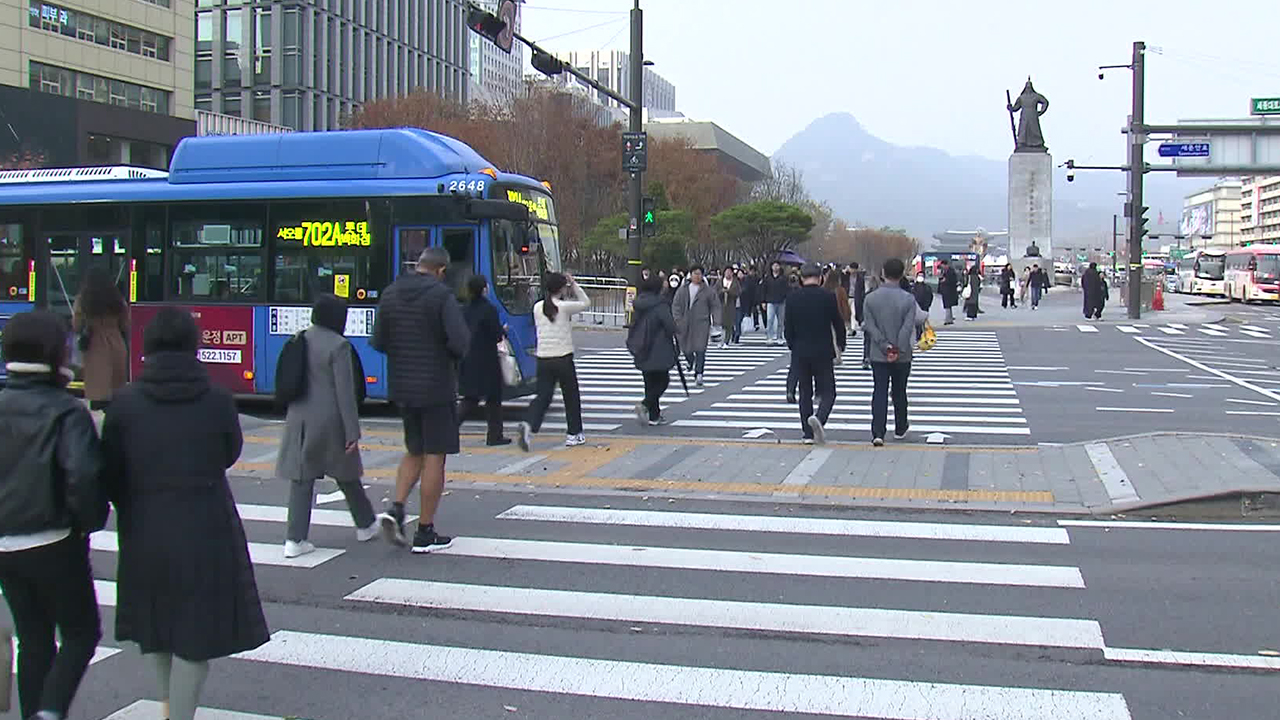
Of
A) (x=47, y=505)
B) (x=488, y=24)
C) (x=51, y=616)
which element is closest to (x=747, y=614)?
(x=51, y=616)

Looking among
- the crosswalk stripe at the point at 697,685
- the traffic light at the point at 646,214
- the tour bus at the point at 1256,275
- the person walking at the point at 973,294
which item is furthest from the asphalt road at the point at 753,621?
the tour bus at the point at 1256,275

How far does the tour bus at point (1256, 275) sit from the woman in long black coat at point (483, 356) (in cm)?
5181

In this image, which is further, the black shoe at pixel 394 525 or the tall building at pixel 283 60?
the tall building at pixel 283 60

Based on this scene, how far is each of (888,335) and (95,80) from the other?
1816 inches

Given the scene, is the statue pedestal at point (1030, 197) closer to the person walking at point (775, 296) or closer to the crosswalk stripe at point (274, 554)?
the person walking at point (775, 296)

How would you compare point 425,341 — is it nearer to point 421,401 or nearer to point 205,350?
point 421,401

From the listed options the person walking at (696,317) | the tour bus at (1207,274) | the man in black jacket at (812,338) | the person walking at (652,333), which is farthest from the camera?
the tour bus at (1207,274)

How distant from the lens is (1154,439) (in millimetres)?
11734

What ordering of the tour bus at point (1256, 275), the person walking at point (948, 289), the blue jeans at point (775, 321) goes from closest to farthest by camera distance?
the blue jeans at point (775, 321) → the person walking at point (948, 289) → the tour bus at point (1256, 275)

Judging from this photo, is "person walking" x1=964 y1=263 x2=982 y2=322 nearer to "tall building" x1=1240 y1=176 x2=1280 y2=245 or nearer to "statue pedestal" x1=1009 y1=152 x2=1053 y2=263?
"statue pedestal" x1=1009 y1=152 x2=1053 y2=263

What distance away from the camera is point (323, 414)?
24.1 ft

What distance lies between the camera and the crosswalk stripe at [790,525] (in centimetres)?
822

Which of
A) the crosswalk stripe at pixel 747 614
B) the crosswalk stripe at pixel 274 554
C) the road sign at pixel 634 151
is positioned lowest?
the crosswalk stripe at pixel 747 614

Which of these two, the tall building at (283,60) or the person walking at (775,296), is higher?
the tall building at (283,60)
